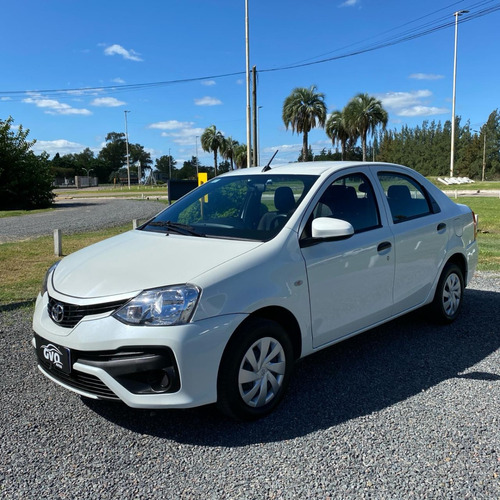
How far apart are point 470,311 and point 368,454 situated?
3512 millimetres

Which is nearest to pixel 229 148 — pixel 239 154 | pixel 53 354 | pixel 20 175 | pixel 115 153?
pixel 239 154

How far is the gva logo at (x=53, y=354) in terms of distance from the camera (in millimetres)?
3104

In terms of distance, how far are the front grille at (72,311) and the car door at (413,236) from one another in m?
2.50

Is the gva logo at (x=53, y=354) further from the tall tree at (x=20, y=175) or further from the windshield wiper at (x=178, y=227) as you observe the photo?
the tall tree at (x=20, y=175)

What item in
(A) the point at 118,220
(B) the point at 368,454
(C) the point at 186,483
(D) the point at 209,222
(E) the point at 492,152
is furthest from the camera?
(E) the point at 492,152

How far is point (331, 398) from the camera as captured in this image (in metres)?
3.58

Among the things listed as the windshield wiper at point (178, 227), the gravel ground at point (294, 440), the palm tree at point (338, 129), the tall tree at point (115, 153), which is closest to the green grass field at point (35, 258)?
the gravel ground at point (294, 440)

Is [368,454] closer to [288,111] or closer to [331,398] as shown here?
[331,398]

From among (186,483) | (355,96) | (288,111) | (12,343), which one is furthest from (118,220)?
(355,96)

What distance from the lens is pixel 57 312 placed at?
3178 millimetres

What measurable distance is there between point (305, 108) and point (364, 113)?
855cm

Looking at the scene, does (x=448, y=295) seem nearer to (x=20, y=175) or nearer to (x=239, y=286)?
(x=239, y=286)

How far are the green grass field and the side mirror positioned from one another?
455 centimetres

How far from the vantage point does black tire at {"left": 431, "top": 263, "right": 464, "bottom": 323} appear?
499 centimetres
